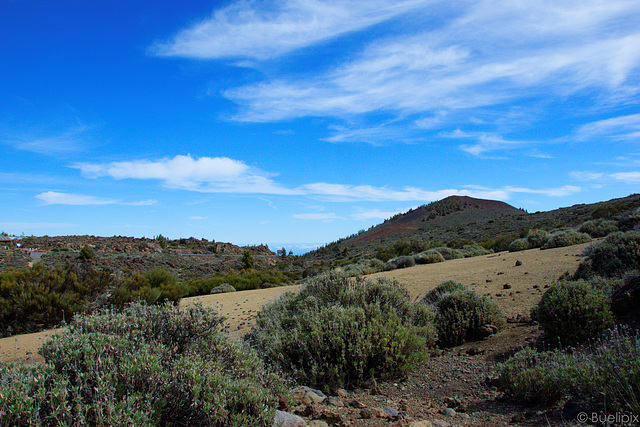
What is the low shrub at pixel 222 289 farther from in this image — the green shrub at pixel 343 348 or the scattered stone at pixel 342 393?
the scattered stone at pixel 342 393

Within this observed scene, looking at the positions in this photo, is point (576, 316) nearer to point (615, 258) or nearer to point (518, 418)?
point (518, 418)

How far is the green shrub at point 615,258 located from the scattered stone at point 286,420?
6694 millimetres

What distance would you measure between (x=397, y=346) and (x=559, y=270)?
727 centimetres

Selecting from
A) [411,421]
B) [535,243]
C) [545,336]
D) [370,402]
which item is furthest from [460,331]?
[535,243]

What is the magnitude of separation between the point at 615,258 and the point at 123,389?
864 centimetres

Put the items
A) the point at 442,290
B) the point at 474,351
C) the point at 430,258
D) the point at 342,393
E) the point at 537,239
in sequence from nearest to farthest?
the point at 342,393 < the point at 474,351 < the point at 442,290 < the point at 537,239 < the point at 430,258

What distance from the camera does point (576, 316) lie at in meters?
4.98

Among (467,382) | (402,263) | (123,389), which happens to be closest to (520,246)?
(402,263)

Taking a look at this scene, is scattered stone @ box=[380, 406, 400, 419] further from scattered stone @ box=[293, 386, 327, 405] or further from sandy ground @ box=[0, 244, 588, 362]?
sandy ground @ box=[0, 244, 588, 362]

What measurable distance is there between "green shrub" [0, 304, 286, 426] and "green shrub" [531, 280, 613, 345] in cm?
Answer: 392

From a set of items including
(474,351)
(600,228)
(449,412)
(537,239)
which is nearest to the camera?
(449,412)

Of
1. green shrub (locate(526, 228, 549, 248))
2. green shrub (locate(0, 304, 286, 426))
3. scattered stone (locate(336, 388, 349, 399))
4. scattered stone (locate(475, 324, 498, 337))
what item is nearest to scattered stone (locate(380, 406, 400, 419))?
scattered stone (locate(336, 388, 349, 399))

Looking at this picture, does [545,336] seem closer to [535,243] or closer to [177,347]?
[177,347]

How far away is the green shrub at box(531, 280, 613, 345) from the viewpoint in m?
4.91
